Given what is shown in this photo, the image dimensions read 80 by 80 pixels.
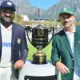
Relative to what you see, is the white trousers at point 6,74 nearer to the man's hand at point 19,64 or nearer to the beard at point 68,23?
the man's hand at point 19,64

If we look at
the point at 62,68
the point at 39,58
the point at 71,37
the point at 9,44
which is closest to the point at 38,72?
the point at 39,58

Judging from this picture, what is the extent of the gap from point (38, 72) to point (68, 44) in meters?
0.47

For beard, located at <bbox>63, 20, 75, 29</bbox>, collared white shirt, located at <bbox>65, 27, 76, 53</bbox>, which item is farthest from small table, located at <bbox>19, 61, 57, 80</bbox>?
beard, located at <bbox>63, 20, 75, 29</bbox>

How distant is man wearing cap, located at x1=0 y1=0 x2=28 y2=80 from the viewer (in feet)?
9.89

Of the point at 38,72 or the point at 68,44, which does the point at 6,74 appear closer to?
the point at 38,72

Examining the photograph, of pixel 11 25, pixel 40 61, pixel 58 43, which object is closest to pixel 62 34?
pixel 58 43

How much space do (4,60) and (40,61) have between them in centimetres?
43

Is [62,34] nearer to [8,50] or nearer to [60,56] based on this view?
[60,56]

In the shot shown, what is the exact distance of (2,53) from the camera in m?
3.01

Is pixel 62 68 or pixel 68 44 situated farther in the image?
pixel 68 44

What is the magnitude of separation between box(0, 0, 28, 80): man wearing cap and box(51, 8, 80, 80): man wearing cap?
0.38 meters

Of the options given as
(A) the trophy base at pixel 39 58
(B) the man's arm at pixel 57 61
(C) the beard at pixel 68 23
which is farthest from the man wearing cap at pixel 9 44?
(C) the beard at pixel 68 23

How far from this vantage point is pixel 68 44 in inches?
121

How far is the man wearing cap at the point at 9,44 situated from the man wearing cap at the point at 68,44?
383mm
